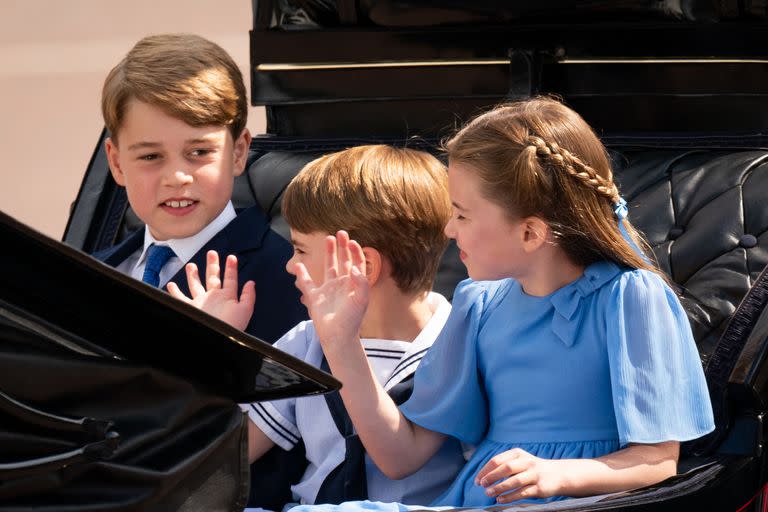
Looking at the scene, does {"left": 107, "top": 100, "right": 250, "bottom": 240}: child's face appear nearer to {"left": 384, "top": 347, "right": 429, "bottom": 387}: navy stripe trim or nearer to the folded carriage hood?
{"left": 384, "top": 347, "right": 429, "bottom": 387}: navy stripe trim

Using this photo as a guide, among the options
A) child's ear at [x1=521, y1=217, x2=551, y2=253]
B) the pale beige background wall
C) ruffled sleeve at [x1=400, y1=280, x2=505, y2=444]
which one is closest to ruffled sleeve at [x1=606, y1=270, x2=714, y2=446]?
child's ear at [x1=521, y1=217, x2=551, y2=253]

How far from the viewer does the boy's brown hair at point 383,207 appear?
193cm

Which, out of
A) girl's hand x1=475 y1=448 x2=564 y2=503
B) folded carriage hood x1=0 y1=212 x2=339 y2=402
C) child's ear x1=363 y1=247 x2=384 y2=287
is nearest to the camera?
folded carriage hood x1=0 y1=212 x2=339 y2=402

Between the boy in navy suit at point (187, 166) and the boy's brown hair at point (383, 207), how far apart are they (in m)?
0.17

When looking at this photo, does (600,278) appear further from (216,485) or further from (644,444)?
(216,485)

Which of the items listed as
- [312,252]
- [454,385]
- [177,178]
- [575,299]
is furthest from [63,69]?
[575,299]

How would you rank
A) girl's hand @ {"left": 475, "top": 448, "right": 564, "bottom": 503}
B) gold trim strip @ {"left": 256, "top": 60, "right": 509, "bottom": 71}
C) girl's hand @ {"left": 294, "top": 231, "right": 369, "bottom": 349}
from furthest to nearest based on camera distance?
gold trim strip @ {"left": 256, "top": 60, "right": 509, "bottom": 71} → girl's hand @ {"left": 294, "top": 231, "right": 369, "bottom": 349} → girl's hand @ {"left": 475, "top": 448, "right": 564, "bottom": 503}

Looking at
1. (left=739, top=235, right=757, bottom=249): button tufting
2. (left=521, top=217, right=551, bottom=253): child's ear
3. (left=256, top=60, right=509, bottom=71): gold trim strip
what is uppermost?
(left=256, top=60, right=509, bottom=71): gold trim strip

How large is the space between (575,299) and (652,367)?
15 cm

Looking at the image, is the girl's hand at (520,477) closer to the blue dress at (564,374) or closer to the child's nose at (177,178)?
the blue dress at (564,374)

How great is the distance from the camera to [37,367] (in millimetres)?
1103

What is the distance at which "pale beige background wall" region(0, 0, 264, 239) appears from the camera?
6.93 m

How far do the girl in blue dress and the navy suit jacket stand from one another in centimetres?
33

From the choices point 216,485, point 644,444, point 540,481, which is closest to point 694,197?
point 644,444
